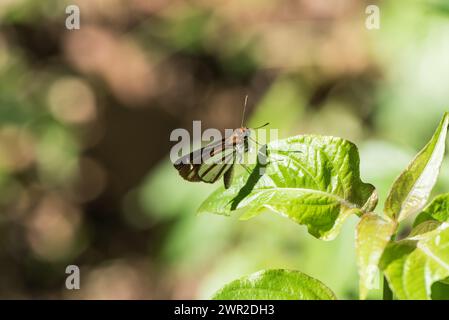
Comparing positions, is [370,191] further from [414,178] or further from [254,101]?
[254,101]

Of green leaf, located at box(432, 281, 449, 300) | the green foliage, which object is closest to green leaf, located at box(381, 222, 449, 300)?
the green foliage

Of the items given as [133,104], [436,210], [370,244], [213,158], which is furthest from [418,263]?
[133,104]

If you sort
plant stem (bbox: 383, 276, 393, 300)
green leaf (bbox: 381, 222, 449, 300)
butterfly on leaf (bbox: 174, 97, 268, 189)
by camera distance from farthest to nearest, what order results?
butterfly on leaf (bbox: 174, 97, 268, 189) → plant stem (bbox: 383, 276, 393, 300) → green leaf (bbox: 381, 222, 449, 300)

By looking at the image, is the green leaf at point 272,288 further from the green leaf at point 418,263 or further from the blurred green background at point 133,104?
the blurred green background at point 133,104

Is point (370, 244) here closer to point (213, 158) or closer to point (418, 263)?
point (418, 263)

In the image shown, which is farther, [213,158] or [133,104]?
[133,104]

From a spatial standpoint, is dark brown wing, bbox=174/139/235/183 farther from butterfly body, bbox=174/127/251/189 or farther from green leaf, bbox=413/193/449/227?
green leaf, bbox=413/193/449/227
